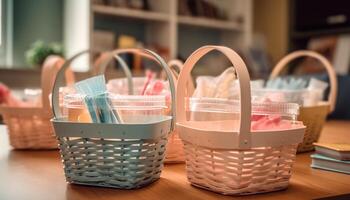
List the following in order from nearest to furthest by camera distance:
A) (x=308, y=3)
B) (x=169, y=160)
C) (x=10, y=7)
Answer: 1. (x=169, y=160)
2. (x=10, y=7)
3. (x=308, y=3)

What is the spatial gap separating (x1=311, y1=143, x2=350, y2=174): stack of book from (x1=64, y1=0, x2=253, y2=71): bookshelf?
1.95 meters

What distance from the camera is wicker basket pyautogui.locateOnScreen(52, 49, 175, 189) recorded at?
72 centimetres

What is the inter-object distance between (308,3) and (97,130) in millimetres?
2812

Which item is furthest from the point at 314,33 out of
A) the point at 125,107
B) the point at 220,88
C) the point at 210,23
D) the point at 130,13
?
the point at 125,107

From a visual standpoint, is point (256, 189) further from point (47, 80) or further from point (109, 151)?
point (47, 80)

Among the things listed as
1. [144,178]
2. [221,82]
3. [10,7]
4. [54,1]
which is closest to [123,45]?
[54,1]

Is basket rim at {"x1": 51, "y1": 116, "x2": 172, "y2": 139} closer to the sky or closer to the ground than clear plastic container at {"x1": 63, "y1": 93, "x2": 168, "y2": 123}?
closer to the ground

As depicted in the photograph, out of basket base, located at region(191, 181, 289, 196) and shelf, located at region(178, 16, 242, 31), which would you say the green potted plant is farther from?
basket base, located at region(191, 181, 289, 196)

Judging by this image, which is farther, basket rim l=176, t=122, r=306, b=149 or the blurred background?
the blurred background

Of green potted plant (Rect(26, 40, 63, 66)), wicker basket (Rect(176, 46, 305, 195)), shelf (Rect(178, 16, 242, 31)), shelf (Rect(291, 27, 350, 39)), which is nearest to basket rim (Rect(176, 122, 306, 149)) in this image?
wicker basket (Rect(176, 46, 305, 195))

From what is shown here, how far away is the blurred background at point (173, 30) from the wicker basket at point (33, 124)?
1565 millimetres

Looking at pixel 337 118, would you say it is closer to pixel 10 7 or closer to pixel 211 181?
pixel 211 181

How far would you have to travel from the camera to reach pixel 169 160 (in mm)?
953

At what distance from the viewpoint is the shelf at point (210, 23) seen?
3057mm
